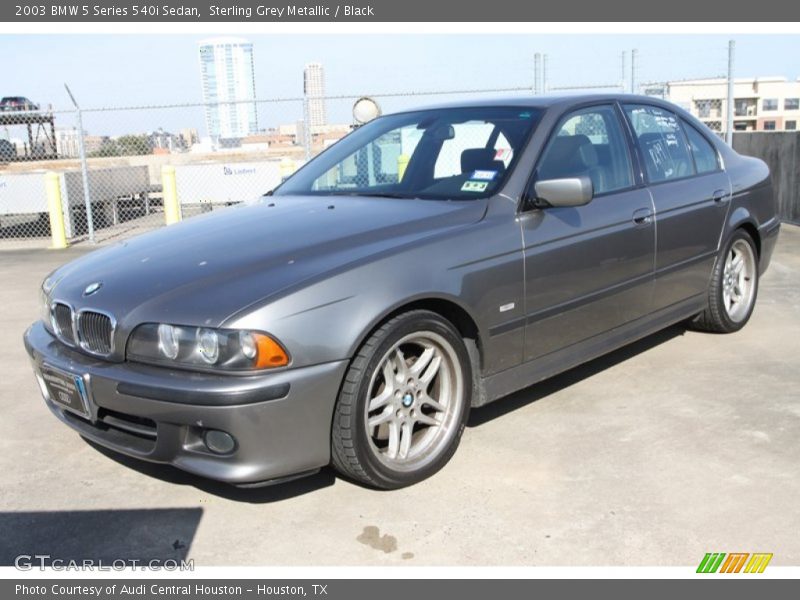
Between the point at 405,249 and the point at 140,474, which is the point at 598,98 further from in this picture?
the point at 140,474

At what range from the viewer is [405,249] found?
3414 millimetres

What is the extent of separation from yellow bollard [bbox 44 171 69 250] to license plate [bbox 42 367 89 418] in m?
9.06

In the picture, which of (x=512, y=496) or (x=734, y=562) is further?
(x=512, y=496)

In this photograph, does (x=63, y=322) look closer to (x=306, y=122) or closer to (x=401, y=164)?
(x=401, y=164)

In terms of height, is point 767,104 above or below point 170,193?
above

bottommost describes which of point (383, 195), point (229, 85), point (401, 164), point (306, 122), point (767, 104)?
point (383, 195)

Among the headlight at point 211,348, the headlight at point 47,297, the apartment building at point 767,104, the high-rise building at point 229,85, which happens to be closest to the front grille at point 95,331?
the headlight at point 211,348

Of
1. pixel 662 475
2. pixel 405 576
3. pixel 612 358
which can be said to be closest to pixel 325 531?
pixel 405 576

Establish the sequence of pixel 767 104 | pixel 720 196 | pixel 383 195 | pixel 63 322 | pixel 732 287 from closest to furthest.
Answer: pixel 63 322 → pixel 383 195 → pixel 720 196 → pixel 732 287 → pixel 767 104

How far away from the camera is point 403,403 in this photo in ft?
11.5

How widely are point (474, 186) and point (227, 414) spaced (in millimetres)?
1726

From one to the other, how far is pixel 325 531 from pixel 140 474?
3.57 feet

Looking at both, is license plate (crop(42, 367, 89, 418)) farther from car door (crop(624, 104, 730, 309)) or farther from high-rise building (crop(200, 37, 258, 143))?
high-rise building (crop(200, 37, 258, 143))

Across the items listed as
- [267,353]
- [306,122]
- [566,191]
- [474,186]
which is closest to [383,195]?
[474,186]
